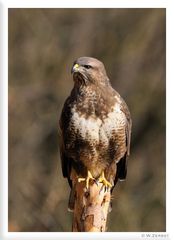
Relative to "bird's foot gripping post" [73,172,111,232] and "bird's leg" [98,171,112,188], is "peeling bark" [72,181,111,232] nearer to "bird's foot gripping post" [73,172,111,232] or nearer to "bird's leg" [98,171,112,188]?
"bird's foot gripping post" [73,172,111,232]

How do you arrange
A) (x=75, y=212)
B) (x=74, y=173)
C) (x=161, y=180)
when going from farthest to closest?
(x=161, y=180)
(x=74, y=173)
(x=75, y=212)

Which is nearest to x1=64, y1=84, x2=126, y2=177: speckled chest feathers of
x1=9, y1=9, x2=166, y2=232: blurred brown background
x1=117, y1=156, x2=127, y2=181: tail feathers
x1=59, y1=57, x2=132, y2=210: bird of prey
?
x1=59, y1=57, x2=132, y2=210: bird of prey

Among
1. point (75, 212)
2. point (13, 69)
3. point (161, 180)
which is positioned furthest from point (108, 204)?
point (13, 69)

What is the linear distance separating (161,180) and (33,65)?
3.16 meters

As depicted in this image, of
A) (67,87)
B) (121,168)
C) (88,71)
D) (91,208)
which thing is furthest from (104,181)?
(67,87)

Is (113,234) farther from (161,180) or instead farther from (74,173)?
(161,180)

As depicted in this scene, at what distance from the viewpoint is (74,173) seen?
26.9 ft

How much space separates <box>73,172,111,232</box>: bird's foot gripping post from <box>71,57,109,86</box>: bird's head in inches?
42.7

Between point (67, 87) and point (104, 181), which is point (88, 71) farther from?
point (67, 87)

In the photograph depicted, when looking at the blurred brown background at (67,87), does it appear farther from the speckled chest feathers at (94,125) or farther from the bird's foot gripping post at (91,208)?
the bird's foot gripping post at (91,208)

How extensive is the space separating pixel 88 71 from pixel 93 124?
0.56 meters

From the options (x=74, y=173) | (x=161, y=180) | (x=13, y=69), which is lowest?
(x=161, y=180)

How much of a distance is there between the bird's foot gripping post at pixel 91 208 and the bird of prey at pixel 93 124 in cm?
13

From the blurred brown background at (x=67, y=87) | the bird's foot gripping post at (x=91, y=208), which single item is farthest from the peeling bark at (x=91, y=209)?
the blurred brown background at (x=67, y=87)
